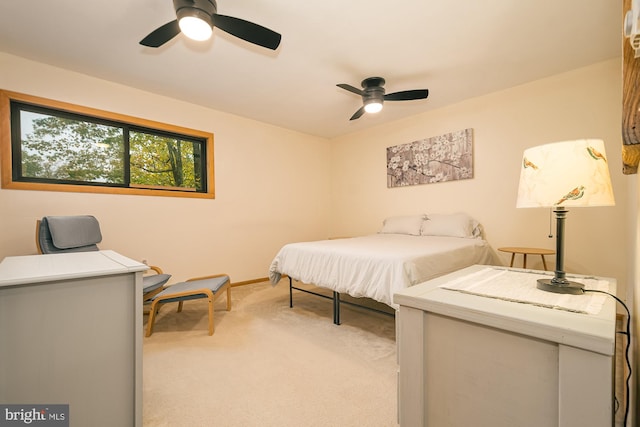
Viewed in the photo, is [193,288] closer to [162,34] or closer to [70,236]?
[70,236]

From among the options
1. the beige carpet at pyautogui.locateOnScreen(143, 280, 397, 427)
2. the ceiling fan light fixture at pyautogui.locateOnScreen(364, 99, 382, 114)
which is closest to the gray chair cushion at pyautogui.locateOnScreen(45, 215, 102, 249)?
the beige carpet at pyautogui.locateOnScreen(143, 280, 397, 427)

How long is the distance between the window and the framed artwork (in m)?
2.66

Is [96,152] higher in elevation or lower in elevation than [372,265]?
higher

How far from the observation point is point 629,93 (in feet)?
1.87

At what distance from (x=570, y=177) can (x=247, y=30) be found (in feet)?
6.11

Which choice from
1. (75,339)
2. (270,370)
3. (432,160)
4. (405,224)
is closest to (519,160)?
(432,160)

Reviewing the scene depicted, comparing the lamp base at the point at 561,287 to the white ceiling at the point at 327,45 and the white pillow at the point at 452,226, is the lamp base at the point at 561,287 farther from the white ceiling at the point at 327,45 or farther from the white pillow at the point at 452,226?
the white pillow at the point at 452,226

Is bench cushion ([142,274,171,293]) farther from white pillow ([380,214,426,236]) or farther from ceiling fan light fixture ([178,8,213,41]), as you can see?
white pillow ([380,214,426,236])

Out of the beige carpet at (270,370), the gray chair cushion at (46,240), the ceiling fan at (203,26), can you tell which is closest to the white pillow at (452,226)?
the beige carpet at (270,370)

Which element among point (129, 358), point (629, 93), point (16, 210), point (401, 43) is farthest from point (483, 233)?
point (16, 210)

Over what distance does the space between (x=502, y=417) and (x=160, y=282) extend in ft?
8.77

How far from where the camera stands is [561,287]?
886 mm

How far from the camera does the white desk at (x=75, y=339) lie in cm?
101

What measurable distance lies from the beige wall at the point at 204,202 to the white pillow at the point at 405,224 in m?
1.46
